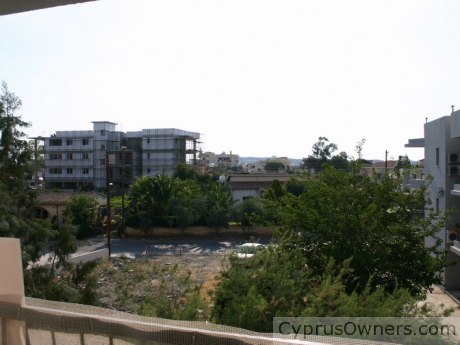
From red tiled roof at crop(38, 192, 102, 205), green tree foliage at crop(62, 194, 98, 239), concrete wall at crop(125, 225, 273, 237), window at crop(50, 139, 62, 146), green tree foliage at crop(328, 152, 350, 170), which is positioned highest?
window at crop(50, 139, 62, 146)

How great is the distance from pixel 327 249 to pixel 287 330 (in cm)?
539

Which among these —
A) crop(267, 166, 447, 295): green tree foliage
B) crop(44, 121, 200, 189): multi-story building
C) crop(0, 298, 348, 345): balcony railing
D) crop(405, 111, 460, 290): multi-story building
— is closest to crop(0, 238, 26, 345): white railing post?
crop(0, 298, 348, 345): balcony railing

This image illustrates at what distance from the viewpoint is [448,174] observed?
17125 millimetres

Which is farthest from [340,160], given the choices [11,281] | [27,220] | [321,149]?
[11,281]

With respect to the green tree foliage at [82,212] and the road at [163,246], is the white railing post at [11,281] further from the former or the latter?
the green tree foliage at [82,212]

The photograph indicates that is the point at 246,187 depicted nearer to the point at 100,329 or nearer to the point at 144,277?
the point at 144,277

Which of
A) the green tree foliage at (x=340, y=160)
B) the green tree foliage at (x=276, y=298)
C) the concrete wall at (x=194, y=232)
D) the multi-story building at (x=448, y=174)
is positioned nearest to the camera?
the green tree foliage at (x=276, y=298)

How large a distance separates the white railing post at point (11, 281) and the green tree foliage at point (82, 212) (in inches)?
1211

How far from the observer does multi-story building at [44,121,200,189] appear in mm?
56344

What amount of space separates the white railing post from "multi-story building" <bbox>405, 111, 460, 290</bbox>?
15942 millimetres

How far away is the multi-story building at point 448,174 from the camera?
16.6 meters

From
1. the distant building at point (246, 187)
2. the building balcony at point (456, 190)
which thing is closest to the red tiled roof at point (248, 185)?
the distant building at point (246, 187)

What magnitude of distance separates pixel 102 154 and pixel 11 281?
182ft

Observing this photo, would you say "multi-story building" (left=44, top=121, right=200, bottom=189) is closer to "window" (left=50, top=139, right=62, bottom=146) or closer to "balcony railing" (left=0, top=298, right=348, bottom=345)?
"window" (left=50, top=139, right=62, bottom=146)
